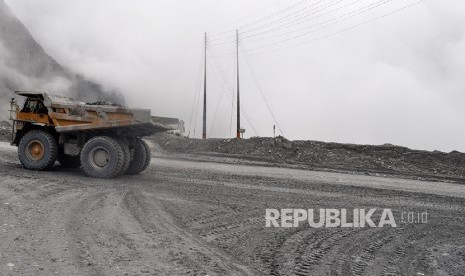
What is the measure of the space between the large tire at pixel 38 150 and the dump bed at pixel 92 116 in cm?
46

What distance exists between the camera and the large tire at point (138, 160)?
11.0 metres

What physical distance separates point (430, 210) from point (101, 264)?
6883mm

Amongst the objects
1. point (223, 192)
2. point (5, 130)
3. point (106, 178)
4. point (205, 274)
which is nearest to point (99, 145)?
point (106, 178)

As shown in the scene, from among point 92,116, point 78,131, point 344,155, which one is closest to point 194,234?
point 92,116

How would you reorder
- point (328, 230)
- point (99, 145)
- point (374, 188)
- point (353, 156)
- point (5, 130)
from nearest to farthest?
point (328, 230), point (99, 145), point (374, 188), point (353, 156), point (5, 130)

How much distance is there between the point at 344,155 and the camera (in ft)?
62.7

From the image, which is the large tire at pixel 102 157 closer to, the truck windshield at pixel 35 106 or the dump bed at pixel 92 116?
the dump bed at pixel 92 116

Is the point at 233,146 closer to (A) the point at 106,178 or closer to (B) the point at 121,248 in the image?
(A) the point at 106,178

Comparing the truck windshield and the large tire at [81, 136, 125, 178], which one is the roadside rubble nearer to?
the large tire at [81, 136, 125, 178]

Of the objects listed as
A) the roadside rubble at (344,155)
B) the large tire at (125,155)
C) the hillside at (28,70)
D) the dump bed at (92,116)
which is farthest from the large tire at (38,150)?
the hillside at (28,70)

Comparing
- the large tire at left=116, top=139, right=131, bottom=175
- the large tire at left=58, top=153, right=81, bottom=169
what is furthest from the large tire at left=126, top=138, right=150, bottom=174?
the large tire at left=58, top=153, right=81, bottom=169

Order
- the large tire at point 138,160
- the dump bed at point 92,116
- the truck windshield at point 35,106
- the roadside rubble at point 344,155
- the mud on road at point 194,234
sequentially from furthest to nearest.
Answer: the roadside rubble at point 344,155 < the large tire at point 138,160 < the truck windshield at point 35,106 < the dump bed at point 92,116 < the mud on road at point 194,234

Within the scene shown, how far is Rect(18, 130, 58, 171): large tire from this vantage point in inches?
398

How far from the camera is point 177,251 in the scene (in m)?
4.60
